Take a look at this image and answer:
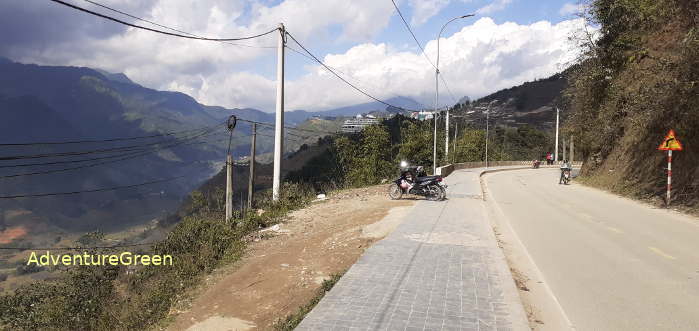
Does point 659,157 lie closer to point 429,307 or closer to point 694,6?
point 694,6

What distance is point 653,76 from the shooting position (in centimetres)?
1558

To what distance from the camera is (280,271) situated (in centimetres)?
774

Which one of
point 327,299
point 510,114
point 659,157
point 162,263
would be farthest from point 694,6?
point 510,114

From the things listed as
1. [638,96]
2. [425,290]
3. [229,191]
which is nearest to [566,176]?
[638,96]

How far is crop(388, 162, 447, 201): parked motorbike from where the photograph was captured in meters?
15.3

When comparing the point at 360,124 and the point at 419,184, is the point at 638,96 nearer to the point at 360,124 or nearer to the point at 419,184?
the point at 419,184

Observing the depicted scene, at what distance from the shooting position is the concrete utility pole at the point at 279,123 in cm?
1675

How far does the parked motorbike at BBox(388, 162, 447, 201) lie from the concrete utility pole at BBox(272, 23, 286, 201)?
4.83 metres

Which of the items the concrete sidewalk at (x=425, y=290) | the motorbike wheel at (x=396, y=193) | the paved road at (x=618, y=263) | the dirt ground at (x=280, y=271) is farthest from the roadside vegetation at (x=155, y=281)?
the paved road at (x=618, y=263)

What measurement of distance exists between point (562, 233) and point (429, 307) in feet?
21.0

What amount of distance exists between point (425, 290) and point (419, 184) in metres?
10.1

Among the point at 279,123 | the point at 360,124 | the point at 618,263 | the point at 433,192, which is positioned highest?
the point at 360,124

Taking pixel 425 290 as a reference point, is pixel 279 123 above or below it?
above

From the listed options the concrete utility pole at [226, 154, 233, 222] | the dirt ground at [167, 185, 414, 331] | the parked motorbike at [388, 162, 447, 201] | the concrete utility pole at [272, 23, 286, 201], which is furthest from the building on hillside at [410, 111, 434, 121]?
the dirt ground at [167, 185, 414, 331]
